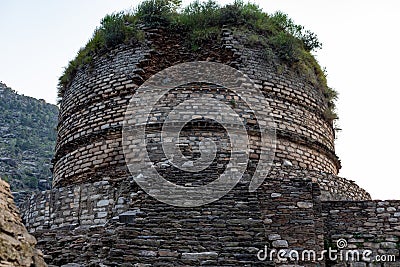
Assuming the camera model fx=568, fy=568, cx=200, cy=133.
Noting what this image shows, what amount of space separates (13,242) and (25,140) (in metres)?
29.3

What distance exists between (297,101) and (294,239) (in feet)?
16.5

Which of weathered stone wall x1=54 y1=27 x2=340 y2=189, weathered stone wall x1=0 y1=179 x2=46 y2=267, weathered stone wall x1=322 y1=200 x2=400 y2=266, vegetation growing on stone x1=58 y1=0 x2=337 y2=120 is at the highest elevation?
vegetation growing on stone x1=58 y1=0 x2=337 y2=120

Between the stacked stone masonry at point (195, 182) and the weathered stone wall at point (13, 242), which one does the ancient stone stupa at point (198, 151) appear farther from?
the weathered stone wall at point (13, 242)

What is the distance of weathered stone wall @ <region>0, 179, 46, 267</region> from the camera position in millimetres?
5168

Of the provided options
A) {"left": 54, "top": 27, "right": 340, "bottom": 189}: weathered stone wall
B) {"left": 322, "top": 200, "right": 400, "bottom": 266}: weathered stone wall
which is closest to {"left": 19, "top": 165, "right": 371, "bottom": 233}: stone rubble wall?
{"left": 54, "top": 27, "right": 340, "bottom": 189}: weathered stone wall

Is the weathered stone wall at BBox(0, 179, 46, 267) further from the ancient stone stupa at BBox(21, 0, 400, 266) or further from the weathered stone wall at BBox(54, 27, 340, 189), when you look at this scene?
the weathered stone wall at BBox(54, 27, 340, 189)

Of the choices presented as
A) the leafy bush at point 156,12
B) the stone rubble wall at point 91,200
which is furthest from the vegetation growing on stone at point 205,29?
the stone rubble wall at point 91,200

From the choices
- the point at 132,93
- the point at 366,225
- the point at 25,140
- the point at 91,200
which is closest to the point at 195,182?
the point at 91,200

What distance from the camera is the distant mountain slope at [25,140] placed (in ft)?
92.7

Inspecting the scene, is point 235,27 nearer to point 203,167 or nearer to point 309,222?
point 203,167

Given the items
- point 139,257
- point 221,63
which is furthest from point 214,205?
point 221,63

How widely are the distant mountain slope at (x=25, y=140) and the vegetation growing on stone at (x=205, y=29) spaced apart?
14249mm

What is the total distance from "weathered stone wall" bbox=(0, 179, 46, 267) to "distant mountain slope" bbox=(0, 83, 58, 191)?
20.9 meters

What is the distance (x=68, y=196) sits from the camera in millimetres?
11539
